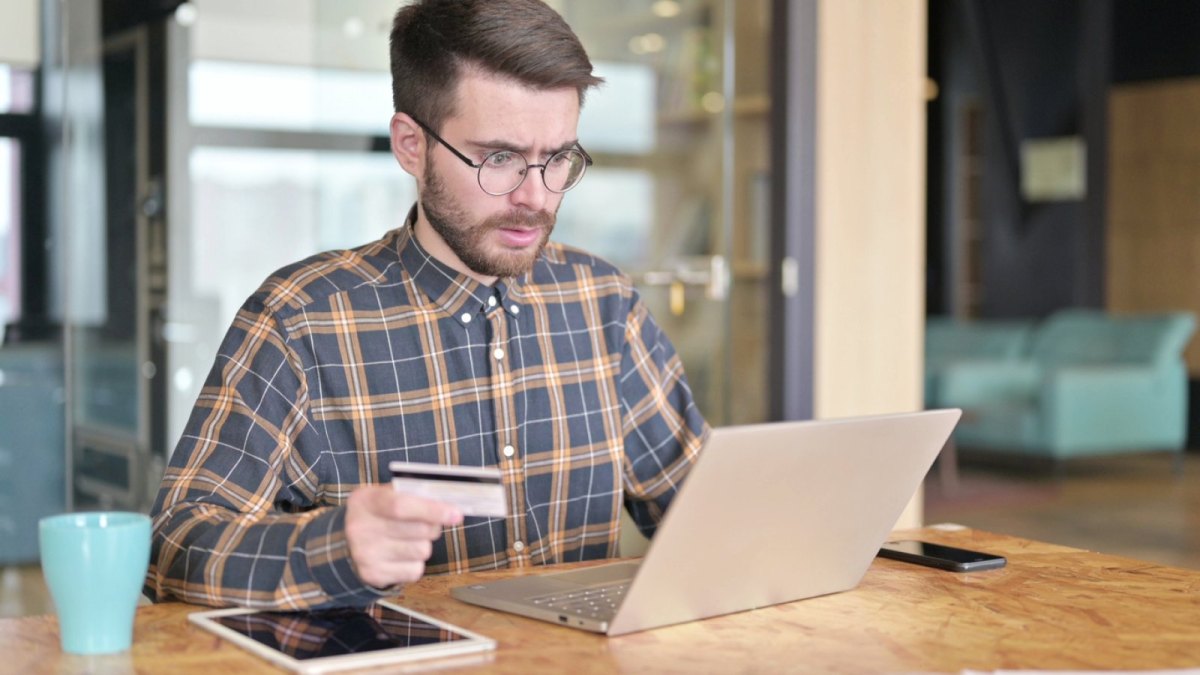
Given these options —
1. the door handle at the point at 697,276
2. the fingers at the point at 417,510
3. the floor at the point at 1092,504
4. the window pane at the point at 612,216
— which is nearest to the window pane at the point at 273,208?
the window pane at the point at 612,216

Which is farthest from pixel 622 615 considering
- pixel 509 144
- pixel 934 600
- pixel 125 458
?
pixel 125 458

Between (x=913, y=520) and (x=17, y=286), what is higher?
(x=17, y=286)

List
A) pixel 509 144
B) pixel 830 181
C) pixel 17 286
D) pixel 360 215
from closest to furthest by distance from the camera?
1. pixel 509 144
2. pixel 17 286
3. pixel 360 215
4. pixel 830 181

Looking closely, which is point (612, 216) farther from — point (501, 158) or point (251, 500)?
point (251, 500)

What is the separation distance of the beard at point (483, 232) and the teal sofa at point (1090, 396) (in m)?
6.10

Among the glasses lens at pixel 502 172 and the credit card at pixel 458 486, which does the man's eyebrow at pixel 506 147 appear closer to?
the glasses lens at pixel 502 172

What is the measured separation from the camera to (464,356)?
5.52ft

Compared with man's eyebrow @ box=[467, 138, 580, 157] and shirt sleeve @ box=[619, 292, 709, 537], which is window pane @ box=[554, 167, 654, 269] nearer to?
shirt sleeve @ box=[619, 292, 709, 537]

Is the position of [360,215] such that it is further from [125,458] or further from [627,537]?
[627,537]

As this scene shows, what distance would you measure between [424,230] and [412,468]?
72cm

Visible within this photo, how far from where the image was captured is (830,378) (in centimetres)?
381

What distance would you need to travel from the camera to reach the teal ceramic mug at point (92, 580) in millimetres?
1055

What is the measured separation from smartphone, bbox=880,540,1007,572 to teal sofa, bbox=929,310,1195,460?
238 inches

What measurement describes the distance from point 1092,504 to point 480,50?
5510mm
